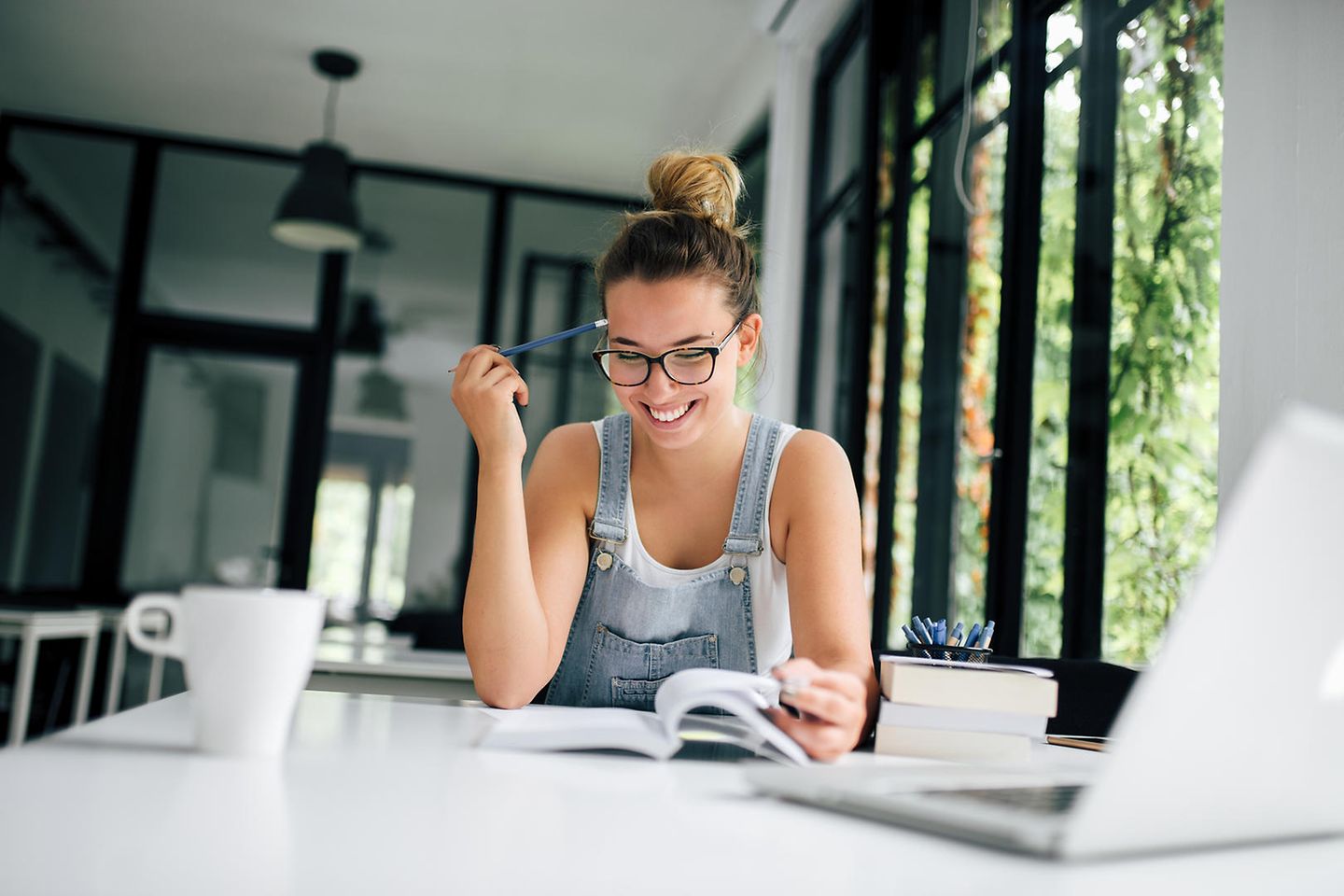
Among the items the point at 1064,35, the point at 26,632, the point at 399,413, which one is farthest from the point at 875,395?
the point at 399,413

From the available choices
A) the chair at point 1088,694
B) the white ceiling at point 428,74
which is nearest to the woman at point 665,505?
the chair at point 1088,694

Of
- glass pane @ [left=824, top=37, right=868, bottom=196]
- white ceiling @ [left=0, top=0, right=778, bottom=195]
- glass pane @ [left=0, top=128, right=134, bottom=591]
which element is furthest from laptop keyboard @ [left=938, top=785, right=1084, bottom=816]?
glass pane @ [left=0, top=128, right=134, bottom=591]

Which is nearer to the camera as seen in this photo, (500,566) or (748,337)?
(500,566)

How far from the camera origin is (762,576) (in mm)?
1465

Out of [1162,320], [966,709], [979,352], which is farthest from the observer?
[979,352]

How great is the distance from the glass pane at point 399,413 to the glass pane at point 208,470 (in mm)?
272

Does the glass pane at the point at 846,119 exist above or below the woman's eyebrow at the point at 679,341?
above

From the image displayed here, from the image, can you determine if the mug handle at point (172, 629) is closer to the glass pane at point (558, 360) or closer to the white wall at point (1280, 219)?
the white wall at point (1280, 219)

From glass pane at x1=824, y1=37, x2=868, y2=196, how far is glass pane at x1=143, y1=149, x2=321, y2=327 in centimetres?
297

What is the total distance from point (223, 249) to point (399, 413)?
1.26 metres

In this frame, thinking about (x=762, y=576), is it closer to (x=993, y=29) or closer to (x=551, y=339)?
(x=551, y=339)

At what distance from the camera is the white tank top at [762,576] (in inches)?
57.6

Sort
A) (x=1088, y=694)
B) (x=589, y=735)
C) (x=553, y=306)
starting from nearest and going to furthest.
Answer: (x=589, y=735), (x=1088, y=694), (x=553, y=306)

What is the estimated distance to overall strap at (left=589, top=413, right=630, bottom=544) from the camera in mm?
1493
